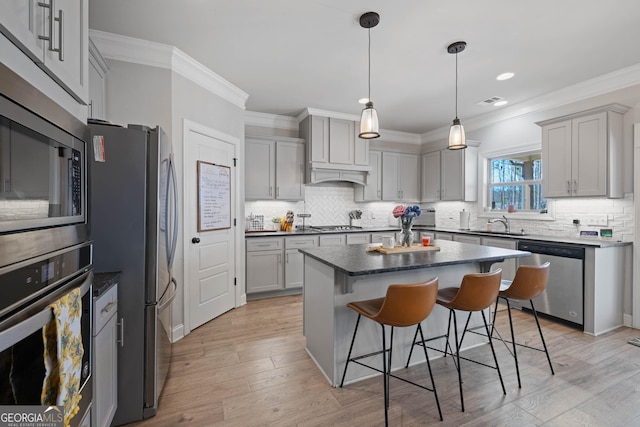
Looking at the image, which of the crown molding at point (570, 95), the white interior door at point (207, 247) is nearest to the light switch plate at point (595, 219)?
the crown molding at point (570, 95)

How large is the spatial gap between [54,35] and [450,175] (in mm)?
5259

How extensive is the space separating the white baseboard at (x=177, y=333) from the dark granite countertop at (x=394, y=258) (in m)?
1.60

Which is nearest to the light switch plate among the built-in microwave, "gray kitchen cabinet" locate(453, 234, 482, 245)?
"gray kitchen cabinet" locate(453, 234, 482, 245)

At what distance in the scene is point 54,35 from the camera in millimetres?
1011

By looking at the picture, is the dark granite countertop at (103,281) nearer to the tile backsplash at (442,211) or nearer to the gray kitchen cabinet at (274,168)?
the gray kitchen cabinet at (274,168)

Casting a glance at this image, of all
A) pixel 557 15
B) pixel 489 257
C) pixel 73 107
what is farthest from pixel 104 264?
pixel 557 15

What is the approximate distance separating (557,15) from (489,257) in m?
2.01

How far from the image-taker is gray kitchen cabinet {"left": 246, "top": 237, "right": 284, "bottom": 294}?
4.10 m

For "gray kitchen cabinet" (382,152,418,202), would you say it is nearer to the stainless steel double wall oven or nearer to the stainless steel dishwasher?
the stainless steel dishwasher

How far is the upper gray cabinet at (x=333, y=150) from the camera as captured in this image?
15.2 ft

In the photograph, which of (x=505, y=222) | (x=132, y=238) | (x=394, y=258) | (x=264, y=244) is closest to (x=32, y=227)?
(x=132, y=238)

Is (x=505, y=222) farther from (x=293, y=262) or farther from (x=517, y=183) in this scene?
(x=293, y=262)

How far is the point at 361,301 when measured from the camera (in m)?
2.20

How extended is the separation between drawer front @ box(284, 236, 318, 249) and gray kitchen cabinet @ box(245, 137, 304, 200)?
28.4 inches
